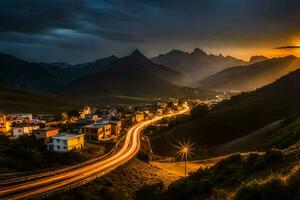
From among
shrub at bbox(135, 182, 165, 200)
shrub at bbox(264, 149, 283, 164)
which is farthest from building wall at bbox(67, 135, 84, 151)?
shrub at bbox(264, 149, 283, 164)

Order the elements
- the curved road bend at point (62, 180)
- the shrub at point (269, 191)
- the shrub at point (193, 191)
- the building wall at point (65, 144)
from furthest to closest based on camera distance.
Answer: the building wall at point (65, 144) < the curved road bend at point (62, 180) < the shrub at point (193, 191) < the shrub at point (269, 191)

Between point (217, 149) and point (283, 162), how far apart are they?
A: 55991 mm

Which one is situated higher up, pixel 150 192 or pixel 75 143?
pixel 75 143

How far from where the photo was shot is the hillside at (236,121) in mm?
92188

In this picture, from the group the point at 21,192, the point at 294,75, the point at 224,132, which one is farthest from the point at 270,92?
the point at 21,192

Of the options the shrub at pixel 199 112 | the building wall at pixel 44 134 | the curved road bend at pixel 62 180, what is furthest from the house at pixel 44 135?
the shrub at pixel 199 112

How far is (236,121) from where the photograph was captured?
10362cm

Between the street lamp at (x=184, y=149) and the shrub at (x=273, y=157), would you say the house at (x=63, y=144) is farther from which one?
the shrub at (x=273, y=157)

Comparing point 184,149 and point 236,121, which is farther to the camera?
point 236,121

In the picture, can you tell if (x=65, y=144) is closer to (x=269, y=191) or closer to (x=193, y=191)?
(x=193, y=191)

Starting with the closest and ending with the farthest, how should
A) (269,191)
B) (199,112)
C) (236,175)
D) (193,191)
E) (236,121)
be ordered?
1. (269,191)
2. (193,191)
3. (236,175)
4. (236,121)
5. (199,112)

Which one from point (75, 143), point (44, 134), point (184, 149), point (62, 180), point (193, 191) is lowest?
point (184, 149)

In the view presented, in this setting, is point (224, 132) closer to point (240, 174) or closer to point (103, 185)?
point (103, 185)

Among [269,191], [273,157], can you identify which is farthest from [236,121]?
[269,191]
